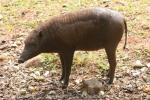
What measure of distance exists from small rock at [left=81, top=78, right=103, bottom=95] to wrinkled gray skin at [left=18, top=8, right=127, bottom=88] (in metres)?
0.34

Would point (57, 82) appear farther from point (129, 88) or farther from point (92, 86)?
point (129, 88)

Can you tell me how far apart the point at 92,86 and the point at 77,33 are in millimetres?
715

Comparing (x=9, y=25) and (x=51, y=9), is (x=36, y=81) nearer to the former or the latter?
(x=9, y=25)

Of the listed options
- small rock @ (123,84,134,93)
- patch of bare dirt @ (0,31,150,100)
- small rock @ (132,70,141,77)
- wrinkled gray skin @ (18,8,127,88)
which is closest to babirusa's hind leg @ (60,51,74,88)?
wrinkled gray skin @ (18,8,127,88)

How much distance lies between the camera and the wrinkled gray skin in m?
5.73

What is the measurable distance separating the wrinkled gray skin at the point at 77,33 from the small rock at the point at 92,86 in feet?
1.13

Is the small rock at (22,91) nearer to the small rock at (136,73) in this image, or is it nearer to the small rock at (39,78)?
the small rock at (39,78)

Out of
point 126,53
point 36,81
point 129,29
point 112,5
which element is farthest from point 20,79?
point 112,5

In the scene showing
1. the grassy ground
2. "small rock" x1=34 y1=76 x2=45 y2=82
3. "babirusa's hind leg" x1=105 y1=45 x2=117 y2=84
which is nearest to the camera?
"babirusa's hind leg" x1=105 y1=45 x2=117 y2=84

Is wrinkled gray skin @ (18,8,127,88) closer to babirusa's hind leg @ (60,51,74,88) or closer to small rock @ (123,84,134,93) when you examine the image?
babirusa's hind leg @ (60,51,74,88)

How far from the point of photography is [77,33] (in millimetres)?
5746

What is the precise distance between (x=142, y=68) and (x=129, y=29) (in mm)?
1377

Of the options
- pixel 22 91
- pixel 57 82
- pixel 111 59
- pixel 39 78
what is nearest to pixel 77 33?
pixel 111 59

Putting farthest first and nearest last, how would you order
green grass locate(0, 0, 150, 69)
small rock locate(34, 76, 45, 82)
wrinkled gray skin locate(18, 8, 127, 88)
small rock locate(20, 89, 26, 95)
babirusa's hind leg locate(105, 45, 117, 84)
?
green grass locate(0, 0, 150, 69)
small rock locate(34, 76, 45, 82)
small rock locate(20, 89, 26, 95)
babirusa's hind leg locate(105, 45, 117, 84)
wrinkled gray skin locate(18, 8, 127, 88)
